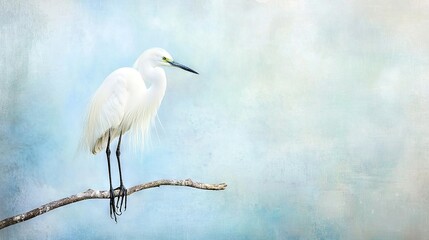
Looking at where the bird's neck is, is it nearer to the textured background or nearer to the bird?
the bird

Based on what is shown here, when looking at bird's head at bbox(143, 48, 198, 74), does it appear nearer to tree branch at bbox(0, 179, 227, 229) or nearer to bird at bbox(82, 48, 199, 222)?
bird at bbox(82, 48, 199, 222)

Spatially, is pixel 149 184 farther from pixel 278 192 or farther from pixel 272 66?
pixel 272 66

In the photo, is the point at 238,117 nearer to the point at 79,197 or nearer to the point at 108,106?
the point at 108,106

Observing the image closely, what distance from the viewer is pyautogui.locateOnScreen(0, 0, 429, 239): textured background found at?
116 inches

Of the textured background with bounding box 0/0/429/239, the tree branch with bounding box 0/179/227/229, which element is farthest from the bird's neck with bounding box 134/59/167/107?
the tree branch with bounding box 0/179/227/229

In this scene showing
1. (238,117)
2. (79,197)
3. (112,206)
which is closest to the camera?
(79,197)

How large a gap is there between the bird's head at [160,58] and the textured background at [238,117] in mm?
108

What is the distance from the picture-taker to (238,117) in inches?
123

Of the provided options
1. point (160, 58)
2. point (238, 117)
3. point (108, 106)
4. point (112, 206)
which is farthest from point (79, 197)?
point (238, 117)

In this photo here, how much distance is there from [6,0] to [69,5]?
Answer: 303 mm

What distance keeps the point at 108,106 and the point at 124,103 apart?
8 cm

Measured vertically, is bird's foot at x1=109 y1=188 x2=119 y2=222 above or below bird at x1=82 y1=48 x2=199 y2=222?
below

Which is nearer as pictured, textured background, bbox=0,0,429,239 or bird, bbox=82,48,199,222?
bird, bbox=82,48,199,222

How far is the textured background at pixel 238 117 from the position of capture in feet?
9.70
